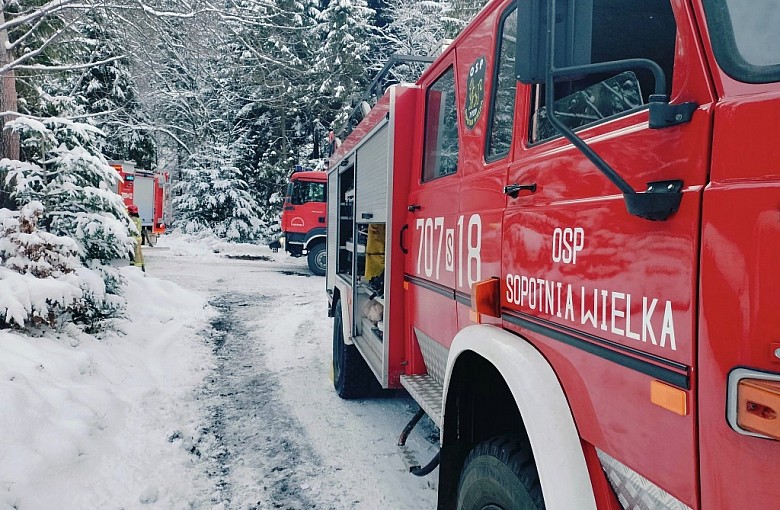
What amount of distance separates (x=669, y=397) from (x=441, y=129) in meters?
2.33

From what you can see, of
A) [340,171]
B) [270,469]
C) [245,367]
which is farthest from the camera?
[245,367]

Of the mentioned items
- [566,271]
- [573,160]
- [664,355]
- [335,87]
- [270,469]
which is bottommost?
[270,469]

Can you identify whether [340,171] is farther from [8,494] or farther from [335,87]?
[335,87]

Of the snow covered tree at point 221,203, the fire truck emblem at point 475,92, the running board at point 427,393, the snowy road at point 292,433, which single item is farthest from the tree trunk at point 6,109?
the snow covered tree at point 221,203

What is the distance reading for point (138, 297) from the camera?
9047 mm

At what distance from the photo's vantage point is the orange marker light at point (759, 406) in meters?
1.06

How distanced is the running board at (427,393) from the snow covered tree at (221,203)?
22.7 metres

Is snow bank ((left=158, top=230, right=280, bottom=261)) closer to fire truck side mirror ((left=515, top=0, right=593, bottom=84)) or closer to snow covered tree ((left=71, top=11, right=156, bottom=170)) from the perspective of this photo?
snow covered tree ((left=71, top=11, right=156, bottom=170))

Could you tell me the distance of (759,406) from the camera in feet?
3.56

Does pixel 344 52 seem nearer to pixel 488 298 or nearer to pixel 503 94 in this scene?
pixel 503 94

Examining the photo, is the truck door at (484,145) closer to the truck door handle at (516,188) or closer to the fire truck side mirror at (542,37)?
the truck door handle at (516,188)

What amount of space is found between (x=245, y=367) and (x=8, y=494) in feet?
11.5

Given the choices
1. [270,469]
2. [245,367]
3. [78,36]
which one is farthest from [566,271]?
[78,36]

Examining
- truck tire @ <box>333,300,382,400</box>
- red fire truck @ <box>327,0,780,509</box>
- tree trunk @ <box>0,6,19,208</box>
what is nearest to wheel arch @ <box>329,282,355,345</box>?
truck tire @ <box>333,300,382,400</box>
